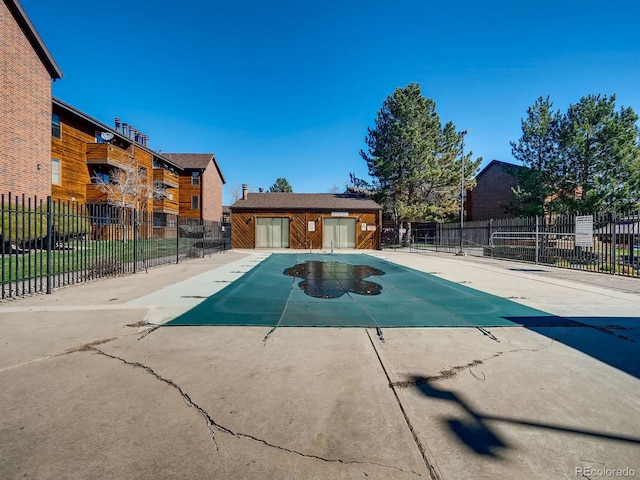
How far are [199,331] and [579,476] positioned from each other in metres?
4.52

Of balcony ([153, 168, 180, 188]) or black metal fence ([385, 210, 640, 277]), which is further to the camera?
balcony ([153, 168, 180, 188])

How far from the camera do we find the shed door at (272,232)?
27859mm

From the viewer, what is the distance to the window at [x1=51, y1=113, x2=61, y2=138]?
2070 centimetres

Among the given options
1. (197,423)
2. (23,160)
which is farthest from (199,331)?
(23,160)

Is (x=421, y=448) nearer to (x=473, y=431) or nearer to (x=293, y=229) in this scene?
(x=473, y=431)

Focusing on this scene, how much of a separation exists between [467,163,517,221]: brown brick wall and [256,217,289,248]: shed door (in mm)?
22398

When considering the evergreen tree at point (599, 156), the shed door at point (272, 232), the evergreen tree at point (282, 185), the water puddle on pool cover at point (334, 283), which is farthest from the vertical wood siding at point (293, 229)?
the evergreen tree at point (282, 185)

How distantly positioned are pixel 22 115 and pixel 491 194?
3977 cm

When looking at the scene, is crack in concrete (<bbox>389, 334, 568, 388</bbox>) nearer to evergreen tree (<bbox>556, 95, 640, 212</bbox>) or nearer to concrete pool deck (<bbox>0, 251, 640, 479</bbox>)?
concrete pool deck (<bbox>0, 251, 640, 479</bbox>)

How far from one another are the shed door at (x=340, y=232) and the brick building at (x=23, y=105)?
19.3 metres

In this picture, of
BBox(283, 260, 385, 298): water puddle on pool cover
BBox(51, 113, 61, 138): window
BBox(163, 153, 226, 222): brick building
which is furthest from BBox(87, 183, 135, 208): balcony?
BBox(283, 260, 385, 298): water puddle on pool cover

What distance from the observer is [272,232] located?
2794 centimetres

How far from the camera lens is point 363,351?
4078mm

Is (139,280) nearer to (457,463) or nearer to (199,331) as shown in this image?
(199,331)
